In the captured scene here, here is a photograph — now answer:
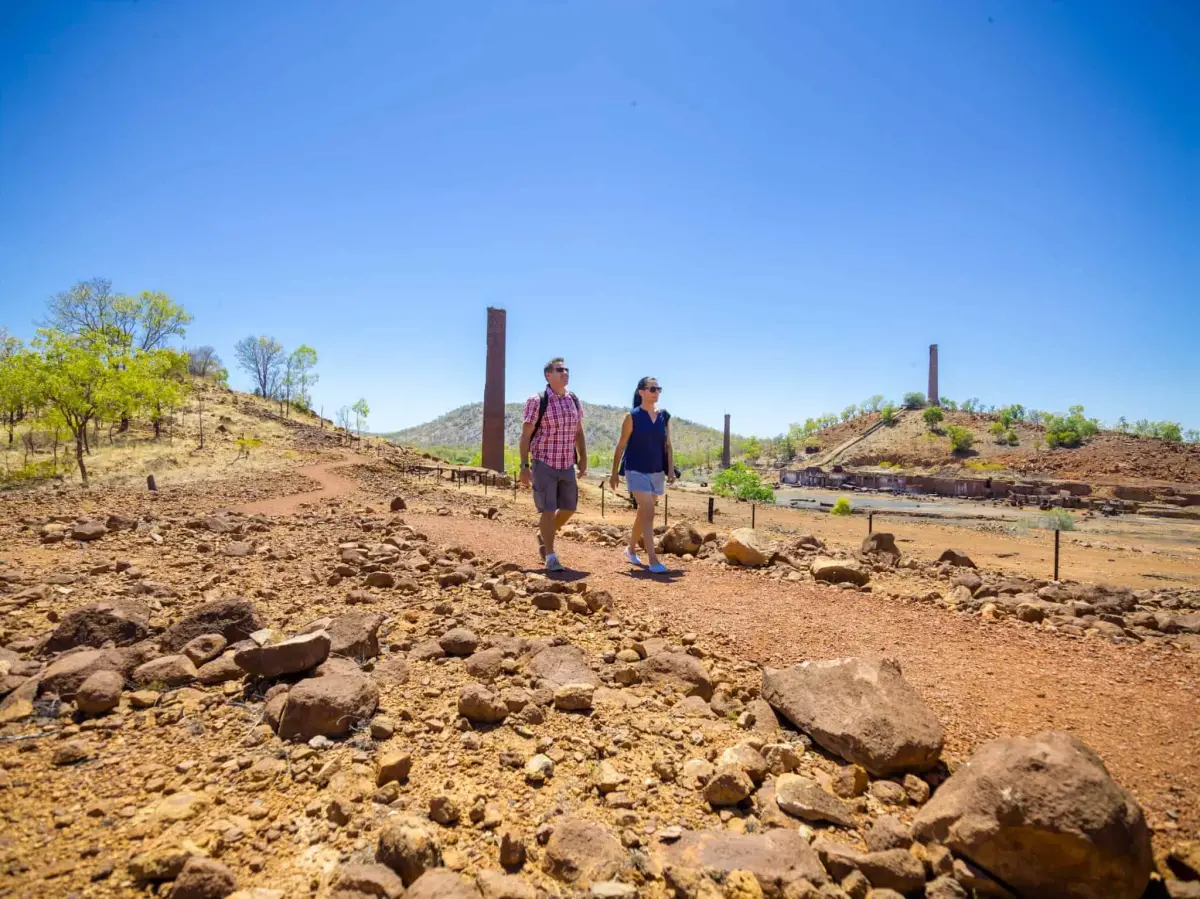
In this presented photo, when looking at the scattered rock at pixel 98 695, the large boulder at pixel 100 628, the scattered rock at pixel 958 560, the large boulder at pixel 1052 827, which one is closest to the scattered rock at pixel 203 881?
the scattered rock at pixel 98 695

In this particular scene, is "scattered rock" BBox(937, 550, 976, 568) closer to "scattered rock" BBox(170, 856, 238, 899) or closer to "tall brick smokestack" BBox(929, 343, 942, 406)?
"scattered rock" BBox(170, 856, 238, 899)

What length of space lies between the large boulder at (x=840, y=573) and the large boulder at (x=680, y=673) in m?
2.75

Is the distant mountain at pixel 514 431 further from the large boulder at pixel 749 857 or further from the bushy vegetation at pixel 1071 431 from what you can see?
the large boulder at pixel 749 857

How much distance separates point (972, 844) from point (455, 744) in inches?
74.3

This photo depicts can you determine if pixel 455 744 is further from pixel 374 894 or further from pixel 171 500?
pixel 171 500

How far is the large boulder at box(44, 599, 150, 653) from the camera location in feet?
11.2

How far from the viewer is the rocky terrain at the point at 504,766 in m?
1.82

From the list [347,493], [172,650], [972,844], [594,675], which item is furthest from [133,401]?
[972,844]

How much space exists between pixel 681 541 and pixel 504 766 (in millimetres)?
4837

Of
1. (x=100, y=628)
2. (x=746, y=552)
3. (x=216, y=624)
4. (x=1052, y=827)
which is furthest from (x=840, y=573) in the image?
(x=100, y=628)

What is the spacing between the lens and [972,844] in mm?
1925

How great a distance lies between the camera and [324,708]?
8.36 feet

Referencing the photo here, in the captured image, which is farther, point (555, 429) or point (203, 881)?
point (555, 429)

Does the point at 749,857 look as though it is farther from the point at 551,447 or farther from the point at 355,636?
the point at 551,447
